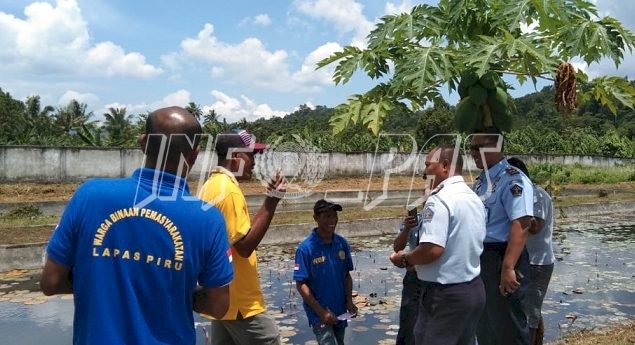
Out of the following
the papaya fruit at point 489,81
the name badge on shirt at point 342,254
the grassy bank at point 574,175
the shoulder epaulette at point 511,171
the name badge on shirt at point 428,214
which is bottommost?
the grassy bank at point 574,175

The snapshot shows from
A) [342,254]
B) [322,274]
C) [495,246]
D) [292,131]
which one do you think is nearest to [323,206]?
[342,254]

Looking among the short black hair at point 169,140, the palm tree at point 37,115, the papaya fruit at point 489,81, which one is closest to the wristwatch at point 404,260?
the papaya fruit at point 489,81

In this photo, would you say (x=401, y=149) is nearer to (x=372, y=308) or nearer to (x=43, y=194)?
(x=43, y=194)

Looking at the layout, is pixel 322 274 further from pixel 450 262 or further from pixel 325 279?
pixel 450 262

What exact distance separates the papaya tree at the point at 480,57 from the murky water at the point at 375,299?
11.8 ft

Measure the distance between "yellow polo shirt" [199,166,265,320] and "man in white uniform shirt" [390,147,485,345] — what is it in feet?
3.38

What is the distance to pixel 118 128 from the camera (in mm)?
39281

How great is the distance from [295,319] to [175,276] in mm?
5706

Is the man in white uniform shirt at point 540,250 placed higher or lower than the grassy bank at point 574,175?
higher

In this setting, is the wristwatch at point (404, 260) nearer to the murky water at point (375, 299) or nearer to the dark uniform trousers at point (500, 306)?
the dark uniform trousers at point (500, 306)

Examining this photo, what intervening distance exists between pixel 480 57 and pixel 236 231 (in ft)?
6.22

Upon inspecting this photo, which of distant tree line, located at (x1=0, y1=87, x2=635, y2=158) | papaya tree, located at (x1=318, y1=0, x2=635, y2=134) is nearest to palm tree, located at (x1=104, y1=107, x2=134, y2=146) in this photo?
distant tree line, located at (x1=0, y1=87, x2=635, y2=158)

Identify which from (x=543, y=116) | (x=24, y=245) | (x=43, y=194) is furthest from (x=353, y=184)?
(x=543, y=116)

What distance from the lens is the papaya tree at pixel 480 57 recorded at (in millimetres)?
3730
